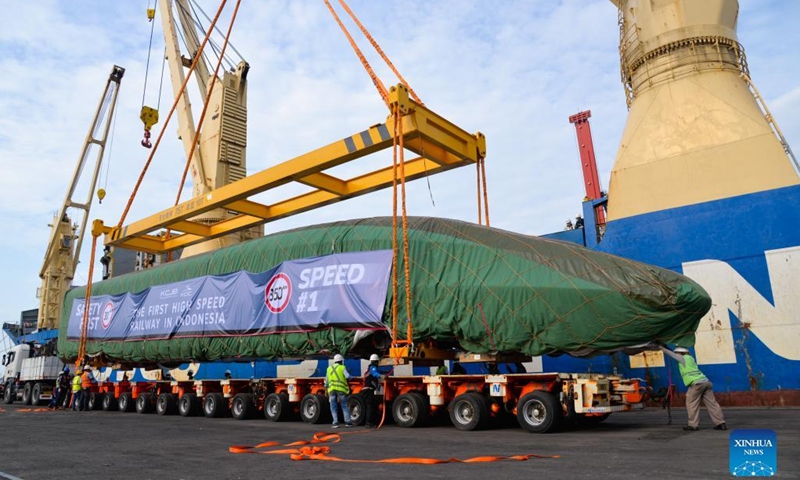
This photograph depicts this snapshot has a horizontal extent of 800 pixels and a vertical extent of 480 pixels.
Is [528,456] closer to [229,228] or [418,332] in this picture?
[418,332]

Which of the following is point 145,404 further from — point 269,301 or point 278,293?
point 278,293

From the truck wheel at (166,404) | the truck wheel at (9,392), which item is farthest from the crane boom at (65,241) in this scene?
the truck wheel at (166,404)

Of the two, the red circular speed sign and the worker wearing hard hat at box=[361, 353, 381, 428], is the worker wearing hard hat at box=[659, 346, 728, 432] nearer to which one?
the worker wearing hard hat at box=[361, 353, 381, 428]

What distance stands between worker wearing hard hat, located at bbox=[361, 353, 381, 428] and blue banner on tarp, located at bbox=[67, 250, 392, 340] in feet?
2.72

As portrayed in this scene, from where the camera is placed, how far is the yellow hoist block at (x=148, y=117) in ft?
93.8

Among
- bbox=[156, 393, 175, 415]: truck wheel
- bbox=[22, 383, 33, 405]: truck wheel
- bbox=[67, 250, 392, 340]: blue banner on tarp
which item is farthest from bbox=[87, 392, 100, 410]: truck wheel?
bbox=[22, 383, 33, 405]: truck wheel

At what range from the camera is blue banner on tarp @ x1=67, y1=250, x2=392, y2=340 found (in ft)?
41.4

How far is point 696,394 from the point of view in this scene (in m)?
10.2

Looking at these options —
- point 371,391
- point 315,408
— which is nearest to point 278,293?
point 315,408

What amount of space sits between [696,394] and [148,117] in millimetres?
27263

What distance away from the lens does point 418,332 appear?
1180cm

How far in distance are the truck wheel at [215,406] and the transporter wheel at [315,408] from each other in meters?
3.38

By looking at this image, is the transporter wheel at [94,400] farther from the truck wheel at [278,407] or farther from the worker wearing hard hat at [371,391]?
the worker wearing hard hat at [371,391]

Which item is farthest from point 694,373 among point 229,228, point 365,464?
point 229,228
